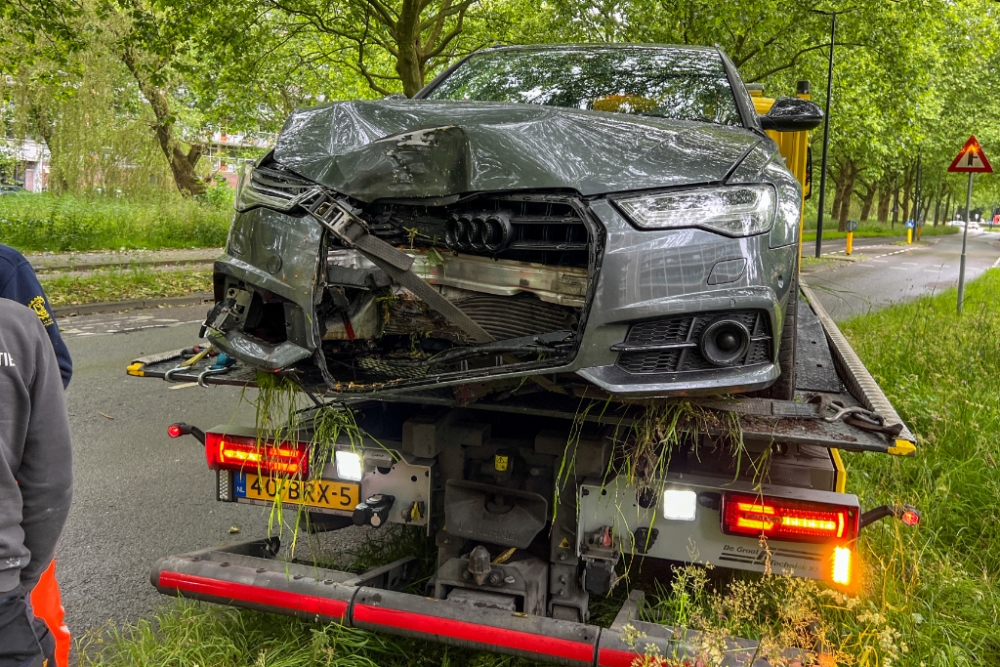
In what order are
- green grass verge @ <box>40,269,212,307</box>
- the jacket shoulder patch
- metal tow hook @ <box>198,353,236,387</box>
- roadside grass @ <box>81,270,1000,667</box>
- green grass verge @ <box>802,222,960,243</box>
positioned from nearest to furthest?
roadside grass @ <box>81,270,1000,667</box> < the jacket shoulder patch < metal tow hook @ <box>198,353,236,387</box> < green grass verge @ <box>40,269,212,307</box> < green grass verge @ <box>802,222,960,243</box>

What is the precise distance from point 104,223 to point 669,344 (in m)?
15.0

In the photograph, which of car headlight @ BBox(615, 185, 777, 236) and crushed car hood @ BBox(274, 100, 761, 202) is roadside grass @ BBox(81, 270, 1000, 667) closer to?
car headlight @ BBox(615, 185, 777, 236)

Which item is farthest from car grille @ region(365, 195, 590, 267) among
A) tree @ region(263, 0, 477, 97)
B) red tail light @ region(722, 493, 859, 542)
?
tree @ region(263, 0, 477, 97)

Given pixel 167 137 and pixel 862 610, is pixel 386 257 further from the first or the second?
pixel 167 137

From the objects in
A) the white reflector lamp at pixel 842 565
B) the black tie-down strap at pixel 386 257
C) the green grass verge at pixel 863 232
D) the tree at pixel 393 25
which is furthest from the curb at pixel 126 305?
the green grass verge at pixel 863 232

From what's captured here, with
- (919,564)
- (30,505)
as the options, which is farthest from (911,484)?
(30,505)

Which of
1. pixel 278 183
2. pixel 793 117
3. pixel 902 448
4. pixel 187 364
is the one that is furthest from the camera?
pixel 793 117

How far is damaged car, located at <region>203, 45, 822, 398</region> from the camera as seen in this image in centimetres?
236

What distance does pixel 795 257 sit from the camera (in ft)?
8.48

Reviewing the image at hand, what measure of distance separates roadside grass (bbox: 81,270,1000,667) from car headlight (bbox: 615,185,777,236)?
3.61 feet

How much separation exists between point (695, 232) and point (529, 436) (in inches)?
39.5

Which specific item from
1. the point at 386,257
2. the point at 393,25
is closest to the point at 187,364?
the point at 386,257

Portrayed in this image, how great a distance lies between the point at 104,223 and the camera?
14844mm

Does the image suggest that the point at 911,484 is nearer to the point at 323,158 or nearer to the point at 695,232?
the point at 695,232
